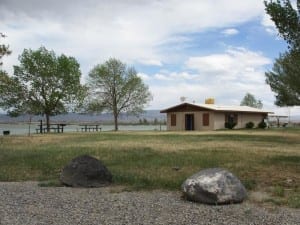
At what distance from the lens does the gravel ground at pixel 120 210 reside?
6.96m

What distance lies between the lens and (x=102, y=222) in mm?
6828

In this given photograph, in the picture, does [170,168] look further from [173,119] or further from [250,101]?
[250,101]

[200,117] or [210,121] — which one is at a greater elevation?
[200,117]

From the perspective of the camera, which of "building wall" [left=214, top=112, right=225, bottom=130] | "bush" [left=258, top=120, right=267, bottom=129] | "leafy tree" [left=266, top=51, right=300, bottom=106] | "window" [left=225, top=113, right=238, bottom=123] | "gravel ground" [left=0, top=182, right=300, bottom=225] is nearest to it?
"gravel ground" [left=0, top=182, right=300, bottom=225]

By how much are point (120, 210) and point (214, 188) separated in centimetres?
169

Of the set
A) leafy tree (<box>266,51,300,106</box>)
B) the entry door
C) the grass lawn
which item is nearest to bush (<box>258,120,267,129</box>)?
the entry door

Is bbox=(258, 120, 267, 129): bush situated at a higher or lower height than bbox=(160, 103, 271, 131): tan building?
lower

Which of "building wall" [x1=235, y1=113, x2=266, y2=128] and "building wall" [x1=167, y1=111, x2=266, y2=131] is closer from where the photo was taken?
"building wall" [x1=167, y1=111, x2=266, y2=131]

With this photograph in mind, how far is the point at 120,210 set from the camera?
7.66 metres

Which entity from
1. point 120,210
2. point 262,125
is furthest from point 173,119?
point 120,210

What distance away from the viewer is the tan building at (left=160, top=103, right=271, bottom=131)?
154 ft

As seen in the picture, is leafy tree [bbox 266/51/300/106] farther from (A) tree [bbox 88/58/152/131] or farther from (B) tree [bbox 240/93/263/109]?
(B) tree [bbox 240/93/263/109]

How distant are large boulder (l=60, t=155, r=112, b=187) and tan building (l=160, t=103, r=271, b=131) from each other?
119 feet

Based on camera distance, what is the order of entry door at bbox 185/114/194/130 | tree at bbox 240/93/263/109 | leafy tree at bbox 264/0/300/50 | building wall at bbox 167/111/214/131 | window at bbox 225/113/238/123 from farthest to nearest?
tree at bbox 240/93/263/109 → window at bbox 225/113/238/123 → entry door at bbox 185/114/194/130 → building wall at bbox 167/111/214/131 → leafy tree at bbox 264/0/300/50
